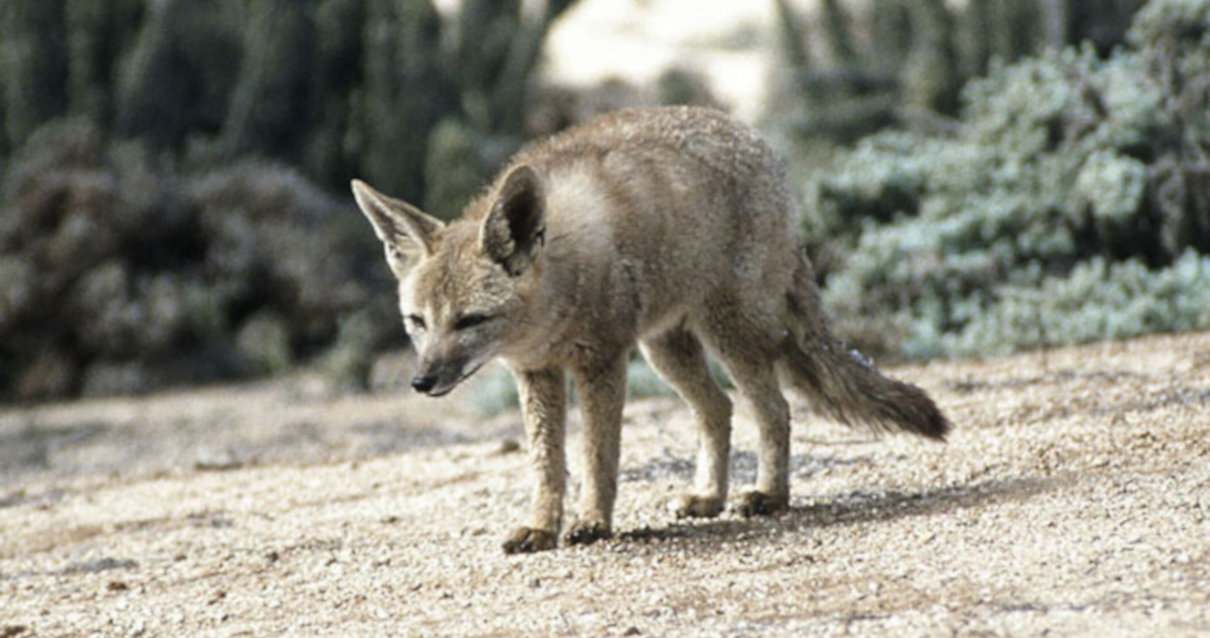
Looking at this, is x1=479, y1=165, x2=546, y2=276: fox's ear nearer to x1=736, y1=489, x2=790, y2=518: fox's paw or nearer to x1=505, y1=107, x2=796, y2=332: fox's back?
x1=505, y1=107, x2=796, y2=332: fox's back

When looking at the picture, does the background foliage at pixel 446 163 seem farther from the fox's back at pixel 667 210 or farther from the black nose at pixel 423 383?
the black nose at pixel 423 383

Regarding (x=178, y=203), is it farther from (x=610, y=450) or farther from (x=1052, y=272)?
(x=610, y=450)

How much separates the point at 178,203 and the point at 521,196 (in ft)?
33.5

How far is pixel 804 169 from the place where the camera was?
40.8ft

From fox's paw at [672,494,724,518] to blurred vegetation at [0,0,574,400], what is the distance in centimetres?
657

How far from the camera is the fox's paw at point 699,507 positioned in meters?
5.59

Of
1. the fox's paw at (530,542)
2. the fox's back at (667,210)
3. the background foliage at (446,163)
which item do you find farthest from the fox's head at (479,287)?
the background foliage at (446,163)

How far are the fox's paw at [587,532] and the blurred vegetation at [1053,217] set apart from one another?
13.7 feet

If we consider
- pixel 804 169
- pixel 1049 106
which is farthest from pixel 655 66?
pixel 1049 106

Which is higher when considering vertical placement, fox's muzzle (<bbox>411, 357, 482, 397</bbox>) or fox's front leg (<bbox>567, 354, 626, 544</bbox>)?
fox's muzzle (<bbox>411, 357, 482, 397</bbox>)

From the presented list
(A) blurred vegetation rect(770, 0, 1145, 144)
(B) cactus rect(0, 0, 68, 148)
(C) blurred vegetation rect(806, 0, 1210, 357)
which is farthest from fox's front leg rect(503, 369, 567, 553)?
(B) cactus rect(0, 0, 68, 148)

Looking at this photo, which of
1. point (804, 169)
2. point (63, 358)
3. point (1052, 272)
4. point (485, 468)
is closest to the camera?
point (485, 468)

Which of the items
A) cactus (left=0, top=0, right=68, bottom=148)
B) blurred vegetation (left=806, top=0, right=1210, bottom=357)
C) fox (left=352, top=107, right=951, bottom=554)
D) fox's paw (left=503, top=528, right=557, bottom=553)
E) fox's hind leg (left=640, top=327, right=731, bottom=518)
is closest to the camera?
fox (left=352, top=107, right=951, bottom=554)

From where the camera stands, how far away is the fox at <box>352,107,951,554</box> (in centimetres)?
507
